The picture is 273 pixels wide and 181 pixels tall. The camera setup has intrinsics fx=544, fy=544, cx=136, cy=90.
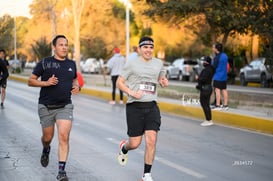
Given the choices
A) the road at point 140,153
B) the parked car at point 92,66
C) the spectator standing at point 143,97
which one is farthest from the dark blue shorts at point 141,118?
the parked car at point 92,66

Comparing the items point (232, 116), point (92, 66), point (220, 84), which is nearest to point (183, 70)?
point (92, 66)

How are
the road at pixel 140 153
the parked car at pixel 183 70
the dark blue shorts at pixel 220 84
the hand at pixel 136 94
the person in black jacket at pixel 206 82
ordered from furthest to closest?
the parked car at pixel 183 70 < the dark blue shorts at pixel 220 84 < the person in black jacket at pixel 206 82 < the road at pixel 140 153 < the hand at pixel 136 94

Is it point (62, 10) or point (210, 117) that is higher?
point (62, 10)

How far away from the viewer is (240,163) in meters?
8.51

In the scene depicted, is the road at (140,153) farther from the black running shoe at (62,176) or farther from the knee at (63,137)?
the knee at (63,137)

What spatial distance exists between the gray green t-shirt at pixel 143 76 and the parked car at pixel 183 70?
31.4 meters

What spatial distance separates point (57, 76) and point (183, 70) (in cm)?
3285

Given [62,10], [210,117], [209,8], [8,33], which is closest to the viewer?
[8,33]

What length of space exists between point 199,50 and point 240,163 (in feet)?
147

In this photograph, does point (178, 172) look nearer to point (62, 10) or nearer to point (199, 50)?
point (62, 10)

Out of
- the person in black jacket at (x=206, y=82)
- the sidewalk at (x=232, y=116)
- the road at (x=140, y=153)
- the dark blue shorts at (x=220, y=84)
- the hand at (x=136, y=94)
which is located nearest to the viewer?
the hand at (x=136, y=94)

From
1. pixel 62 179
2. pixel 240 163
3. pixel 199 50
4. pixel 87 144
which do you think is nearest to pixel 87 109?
pixel 87 144

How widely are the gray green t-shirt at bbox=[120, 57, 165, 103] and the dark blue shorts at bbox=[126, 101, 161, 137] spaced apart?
3.5 inches

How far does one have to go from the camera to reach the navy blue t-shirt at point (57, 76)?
23.2 ft
